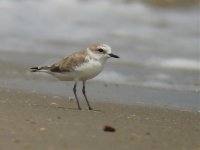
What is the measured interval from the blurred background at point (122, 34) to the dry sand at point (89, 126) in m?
2.66

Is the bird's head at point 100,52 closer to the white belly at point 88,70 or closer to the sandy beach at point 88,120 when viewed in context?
the white belly at point 88,70

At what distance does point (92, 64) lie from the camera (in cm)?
857

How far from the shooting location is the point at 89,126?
23.2ft

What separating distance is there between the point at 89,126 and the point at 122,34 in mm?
11218

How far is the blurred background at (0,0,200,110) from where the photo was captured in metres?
12.9

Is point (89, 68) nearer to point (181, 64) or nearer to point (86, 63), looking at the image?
point (86, 63)

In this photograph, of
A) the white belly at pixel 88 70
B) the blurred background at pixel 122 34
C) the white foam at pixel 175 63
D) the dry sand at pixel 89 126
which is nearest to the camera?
the dry sand at pixel 89 126

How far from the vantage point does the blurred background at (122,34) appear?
42.4 ft

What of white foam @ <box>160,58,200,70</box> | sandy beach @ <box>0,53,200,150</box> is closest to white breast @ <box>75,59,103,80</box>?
sandy beach @ <box>0,53,200,150</box>

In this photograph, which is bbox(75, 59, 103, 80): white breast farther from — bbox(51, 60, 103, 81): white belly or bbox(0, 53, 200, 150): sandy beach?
bbox(0, 53, 200, 150): sandy beach

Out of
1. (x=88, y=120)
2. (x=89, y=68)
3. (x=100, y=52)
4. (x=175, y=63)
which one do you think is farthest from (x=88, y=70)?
(x=175, y=63)

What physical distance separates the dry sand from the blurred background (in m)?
2.66

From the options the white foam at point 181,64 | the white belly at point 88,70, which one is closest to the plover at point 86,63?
the white belly at point 88,70

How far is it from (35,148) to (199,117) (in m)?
3.23
